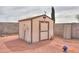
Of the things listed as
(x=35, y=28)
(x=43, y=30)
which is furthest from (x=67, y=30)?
(x=35, y=28)

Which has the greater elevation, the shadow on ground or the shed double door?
the shed double door

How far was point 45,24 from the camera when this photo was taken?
2.04 meters

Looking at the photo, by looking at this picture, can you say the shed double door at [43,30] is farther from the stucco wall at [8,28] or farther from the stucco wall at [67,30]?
the stucco wall at [8,28]

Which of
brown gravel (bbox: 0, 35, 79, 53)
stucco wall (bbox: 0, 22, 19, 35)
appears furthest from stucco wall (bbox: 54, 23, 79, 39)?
stucco wall (bbox: 0, 22, 19, 35)

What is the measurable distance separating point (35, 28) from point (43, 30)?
0.36 ft

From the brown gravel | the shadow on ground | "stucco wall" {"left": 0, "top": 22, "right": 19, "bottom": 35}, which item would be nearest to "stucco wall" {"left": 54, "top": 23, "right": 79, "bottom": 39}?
the brown gravel

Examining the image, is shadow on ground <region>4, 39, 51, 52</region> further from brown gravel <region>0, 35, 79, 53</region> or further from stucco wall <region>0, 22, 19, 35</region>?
stucco wall <region>0, 22, 19, 35</region>

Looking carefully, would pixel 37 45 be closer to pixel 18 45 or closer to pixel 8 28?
pixel 18 45

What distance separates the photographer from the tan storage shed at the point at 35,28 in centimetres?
201

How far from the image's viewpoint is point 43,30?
2045mm

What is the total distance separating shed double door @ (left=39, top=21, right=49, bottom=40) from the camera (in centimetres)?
203
